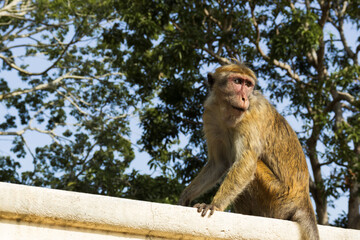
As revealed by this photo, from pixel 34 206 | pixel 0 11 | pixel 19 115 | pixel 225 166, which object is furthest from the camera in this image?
pixel 19 115

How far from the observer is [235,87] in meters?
4.68

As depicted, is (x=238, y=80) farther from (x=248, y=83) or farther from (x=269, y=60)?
(x=269, y=60)

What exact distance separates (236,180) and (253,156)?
300mm

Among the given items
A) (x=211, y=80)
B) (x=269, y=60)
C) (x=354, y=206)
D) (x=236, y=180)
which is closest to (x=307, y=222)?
(x=236, y=180)

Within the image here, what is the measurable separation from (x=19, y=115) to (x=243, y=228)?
15695 mm

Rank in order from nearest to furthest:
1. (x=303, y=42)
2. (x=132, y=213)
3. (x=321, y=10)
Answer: (x=132, y=213) < (x=303, y=42) < (x=321, y=10)

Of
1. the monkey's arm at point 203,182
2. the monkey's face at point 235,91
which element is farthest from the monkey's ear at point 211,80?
the monkey's arm at point 203,182

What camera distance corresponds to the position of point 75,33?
1686cm

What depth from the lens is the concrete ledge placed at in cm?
298

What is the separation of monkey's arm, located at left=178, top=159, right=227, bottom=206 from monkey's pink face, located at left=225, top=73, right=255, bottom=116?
2.51 ft

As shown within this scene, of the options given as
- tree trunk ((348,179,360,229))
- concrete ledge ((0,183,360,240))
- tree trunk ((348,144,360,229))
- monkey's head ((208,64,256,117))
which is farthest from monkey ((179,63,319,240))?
tree trunk ((348,179,360,229))

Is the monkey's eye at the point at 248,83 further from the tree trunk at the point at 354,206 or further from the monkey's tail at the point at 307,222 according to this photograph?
the tree trunk at the point at 354,206

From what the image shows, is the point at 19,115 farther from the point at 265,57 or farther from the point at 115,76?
the point at 265,57

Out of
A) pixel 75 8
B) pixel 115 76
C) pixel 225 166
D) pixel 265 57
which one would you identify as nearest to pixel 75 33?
pixel 75 8
